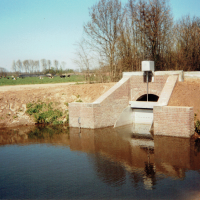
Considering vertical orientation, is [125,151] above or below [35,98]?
below

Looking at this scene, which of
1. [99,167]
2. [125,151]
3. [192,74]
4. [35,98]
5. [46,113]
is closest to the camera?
[99,167]

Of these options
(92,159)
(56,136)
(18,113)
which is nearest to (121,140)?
(92,159)

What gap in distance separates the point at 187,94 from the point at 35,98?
14.0 metres

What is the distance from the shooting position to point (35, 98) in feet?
75.7

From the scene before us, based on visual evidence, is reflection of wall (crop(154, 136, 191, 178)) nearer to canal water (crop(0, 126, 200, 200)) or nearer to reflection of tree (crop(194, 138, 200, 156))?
canal water (crop(0, 126, 200, 200))

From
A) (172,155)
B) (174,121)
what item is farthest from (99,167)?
(174,121)

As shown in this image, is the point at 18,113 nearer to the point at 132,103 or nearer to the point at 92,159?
the point at 132,103

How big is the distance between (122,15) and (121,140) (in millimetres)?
19011

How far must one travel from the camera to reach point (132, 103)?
63.6 ft

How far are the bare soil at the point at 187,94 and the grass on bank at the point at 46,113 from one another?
947 cm

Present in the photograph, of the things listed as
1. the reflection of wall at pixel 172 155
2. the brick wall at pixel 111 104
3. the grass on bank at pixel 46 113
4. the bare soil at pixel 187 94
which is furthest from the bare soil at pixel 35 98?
the reflection of wall at pixel 172 155

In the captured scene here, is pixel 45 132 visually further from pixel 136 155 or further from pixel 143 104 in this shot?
pixel 136 155

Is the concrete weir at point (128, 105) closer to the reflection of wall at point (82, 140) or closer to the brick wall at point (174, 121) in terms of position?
the brick wall at point (174, 121)

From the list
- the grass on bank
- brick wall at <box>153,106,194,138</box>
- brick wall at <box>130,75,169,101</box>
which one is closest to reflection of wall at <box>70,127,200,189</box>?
brick wall at <box>153,106,194,138</box>
